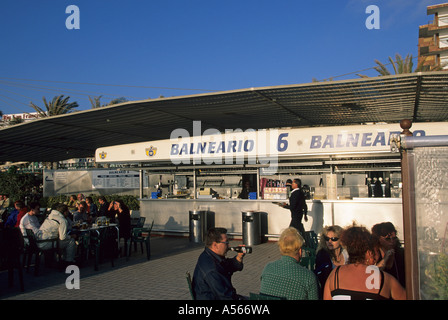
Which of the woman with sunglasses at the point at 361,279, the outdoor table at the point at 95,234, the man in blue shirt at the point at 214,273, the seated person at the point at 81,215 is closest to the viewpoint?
the woman with sunglasses at the point at 361,279

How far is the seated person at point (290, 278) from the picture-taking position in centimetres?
350

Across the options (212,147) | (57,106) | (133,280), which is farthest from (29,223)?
(57,106)

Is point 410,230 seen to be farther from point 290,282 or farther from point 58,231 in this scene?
point 58,231

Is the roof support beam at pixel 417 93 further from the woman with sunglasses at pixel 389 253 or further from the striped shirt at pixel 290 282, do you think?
the striped shirt at pixel 290 282

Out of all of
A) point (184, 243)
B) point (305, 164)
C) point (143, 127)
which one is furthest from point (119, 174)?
point (305, 164)

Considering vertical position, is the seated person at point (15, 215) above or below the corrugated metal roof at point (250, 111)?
below

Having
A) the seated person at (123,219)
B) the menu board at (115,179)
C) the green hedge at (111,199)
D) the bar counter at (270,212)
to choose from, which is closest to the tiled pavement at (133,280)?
the seated person at (123,219)

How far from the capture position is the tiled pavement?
6.73 metres

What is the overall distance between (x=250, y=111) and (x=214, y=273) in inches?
319

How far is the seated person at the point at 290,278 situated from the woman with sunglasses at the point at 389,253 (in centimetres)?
69

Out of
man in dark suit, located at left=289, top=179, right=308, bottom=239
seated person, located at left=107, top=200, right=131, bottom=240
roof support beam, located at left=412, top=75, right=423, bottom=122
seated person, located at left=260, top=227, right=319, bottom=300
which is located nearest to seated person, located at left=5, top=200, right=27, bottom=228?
seated person, located at left=107, top=200, right=131, bottom=240

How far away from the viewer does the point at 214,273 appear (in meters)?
3.95
